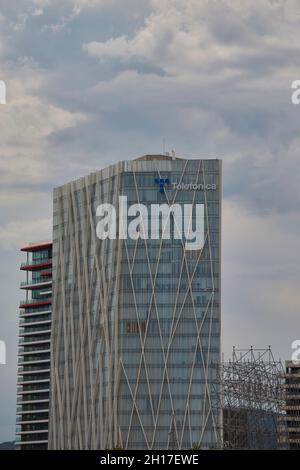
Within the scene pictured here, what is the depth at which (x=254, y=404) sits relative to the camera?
7106 inches

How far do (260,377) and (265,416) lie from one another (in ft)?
18.8

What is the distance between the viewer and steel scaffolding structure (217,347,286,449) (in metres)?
172

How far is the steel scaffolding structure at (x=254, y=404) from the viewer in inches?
6781
